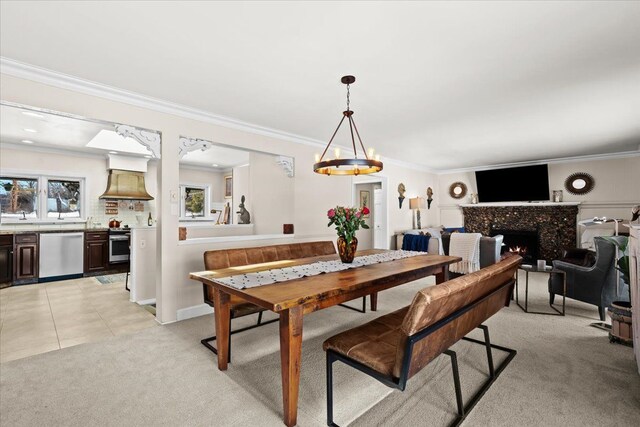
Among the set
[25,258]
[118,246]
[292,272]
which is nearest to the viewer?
[292,272]

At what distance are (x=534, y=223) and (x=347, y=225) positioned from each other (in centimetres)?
612

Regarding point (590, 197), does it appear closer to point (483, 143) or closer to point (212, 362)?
point (483, 143)

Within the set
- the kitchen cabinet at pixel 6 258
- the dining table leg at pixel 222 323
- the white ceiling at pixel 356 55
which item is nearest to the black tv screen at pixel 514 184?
the white ceiling at pixel 356 55

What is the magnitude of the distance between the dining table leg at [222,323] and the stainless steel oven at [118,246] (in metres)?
4.80

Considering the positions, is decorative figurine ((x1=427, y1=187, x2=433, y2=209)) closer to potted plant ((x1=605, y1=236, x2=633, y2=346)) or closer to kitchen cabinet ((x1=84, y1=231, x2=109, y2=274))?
potted plant ((x1=605, y1=236, x2=633, y2=346))

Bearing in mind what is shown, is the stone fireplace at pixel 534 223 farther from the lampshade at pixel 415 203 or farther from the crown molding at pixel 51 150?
the crown molding at pixel 51 150

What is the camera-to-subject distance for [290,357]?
1.70m

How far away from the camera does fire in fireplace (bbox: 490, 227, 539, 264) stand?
6805mm

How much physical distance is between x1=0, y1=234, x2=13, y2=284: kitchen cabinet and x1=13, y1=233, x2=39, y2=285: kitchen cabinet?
0.16 ft

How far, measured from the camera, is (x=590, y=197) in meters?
6.23

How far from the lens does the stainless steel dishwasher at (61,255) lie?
5.29m

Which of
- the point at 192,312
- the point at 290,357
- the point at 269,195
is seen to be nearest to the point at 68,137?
the point at 269,195

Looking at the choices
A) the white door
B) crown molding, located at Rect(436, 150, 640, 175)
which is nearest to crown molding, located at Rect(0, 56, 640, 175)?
the white door

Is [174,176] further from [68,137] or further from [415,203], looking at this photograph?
[415,203]
